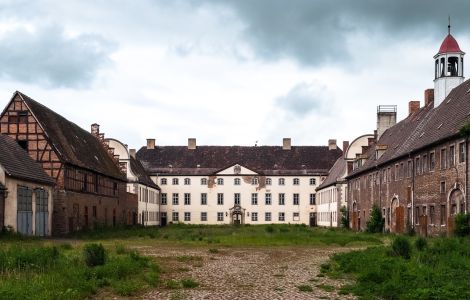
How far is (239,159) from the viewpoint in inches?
3226

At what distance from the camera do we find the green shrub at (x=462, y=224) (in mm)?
26969

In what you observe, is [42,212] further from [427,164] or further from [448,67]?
[448,67]

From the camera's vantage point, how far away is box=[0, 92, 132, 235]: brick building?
126 ft

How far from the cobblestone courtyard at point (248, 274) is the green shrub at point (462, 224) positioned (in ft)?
22.8

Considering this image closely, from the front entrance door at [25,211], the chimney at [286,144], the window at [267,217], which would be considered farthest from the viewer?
the chimney at [286,144]

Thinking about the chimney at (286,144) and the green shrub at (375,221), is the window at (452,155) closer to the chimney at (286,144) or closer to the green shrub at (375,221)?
the green shrub at (375,221)

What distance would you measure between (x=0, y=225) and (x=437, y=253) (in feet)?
74.3

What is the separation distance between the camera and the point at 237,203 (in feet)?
260

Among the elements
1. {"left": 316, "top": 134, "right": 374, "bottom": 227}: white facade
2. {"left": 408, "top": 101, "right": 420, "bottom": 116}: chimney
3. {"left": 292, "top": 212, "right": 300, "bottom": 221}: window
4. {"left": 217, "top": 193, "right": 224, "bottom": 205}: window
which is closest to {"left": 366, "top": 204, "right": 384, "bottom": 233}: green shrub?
{"left": 408, "top": 101, "right": 420, "bottom": 116}: chimney

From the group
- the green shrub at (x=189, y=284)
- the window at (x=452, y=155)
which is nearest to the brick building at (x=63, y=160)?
the window at (x=452, y=155)

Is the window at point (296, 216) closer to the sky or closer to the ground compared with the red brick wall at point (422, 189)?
closer to the ground

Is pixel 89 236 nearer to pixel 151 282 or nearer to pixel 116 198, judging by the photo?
pixel 116 198

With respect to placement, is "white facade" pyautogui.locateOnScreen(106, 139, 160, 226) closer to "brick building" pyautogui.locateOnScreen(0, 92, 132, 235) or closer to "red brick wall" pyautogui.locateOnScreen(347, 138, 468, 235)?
"brick building" pyautogui.locateOnScreen(0, 92, 132, 235)

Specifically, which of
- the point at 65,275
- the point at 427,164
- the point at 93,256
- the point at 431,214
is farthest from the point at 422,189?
the point at 65,275
